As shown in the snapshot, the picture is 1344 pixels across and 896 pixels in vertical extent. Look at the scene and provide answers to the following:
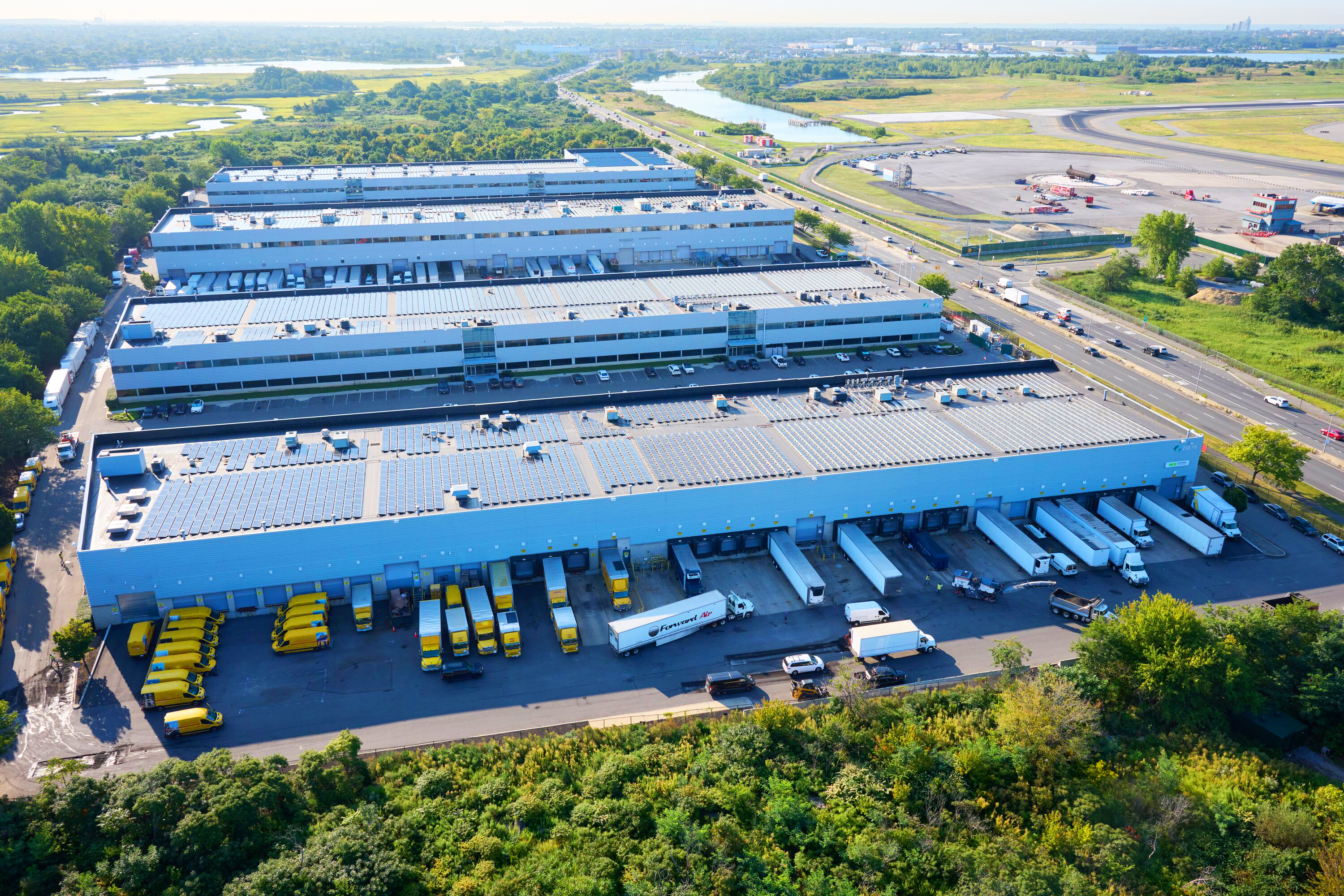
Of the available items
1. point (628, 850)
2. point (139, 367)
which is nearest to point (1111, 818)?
point (628, 850)

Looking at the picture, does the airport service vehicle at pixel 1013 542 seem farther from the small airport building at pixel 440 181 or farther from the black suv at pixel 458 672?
the small airport building at pixel 440 181

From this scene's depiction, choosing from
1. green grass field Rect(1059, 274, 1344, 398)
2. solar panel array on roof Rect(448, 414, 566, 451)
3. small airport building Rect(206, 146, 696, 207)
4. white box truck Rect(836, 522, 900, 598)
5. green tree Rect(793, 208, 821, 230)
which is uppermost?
small airport building Rect(206, 146, 696, 207)

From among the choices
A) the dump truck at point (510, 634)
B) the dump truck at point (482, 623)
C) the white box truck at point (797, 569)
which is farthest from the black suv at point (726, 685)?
the dump truck at point (482, 623)

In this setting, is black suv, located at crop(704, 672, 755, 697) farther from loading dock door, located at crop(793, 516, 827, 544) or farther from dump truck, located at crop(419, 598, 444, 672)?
dump truck, located at crop(419, 598, 444, 672)

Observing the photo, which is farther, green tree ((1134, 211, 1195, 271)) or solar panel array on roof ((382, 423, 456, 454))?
green tree ((1134, 211, 1195, 271))

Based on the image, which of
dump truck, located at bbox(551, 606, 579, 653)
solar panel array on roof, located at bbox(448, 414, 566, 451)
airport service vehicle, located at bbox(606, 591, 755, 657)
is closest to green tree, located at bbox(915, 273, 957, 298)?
solar panel array on roof, located at bbox(448, 414, 566, 451)

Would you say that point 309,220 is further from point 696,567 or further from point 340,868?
point 340,868
